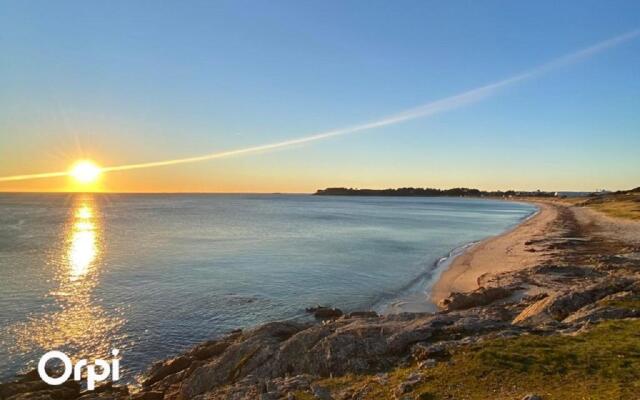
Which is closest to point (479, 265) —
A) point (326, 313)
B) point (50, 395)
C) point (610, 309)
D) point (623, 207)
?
point (326, 313)

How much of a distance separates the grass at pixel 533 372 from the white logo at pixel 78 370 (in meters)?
11.6

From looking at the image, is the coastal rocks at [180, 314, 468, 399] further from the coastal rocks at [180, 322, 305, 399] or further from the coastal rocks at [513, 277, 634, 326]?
the coastal rocks at [513, 277, 634, 326]

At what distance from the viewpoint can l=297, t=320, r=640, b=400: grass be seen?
9.51 metres

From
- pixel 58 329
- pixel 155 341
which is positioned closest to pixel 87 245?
pixel 58 329

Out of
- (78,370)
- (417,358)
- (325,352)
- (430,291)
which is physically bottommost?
(78,370)

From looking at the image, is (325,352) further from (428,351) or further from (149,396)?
(149,396)

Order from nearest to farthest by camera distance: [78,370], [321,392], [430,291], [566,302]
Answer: [321,392] < [566,302] < [78,370] < [430,291]

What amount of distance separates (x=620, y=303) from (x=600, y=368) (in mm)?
7001

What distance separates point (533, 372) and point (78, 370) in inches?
733

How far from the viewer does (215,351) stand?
18.3 meters

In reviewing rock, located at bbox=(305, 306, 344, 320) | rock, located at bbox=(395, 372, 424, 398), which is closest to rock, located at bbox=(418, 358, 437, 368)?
rock, located at bbox=(395, 372, 424, 398)

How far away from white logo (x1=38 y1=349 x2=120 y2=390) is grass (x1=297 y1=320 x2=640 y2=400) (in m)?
11.6

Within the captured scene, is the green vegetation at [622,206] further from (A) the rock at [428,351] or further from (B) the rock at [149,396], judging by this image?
(B) the rock at [149,396]

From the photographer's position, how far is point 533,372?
10352 mm
